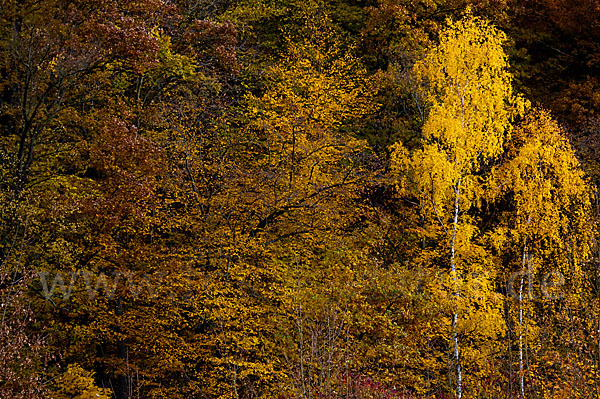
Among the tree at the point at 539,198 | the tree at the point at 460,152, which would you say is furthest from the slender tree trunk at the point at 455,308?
the tree at the point at 539,198

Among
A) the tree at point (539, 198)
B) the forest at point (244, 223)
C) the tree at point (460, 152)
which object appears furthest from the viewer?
the tree at point (539, 198)

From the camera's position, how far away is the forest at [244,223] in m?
13.0

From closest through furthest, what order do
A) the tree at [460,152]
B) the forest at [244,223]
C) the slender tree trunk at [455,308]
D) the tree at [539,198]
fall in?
the forest at [244,223]
the slender tree trunk at [455,308]
the tree at [460,152]
the tree at [539,198]

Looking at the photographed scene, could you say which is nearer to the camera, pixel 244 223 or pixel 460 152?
pixel 244 223

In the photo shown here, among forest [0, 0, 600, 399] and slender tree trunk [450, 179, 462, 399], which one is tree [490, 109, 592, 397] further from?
slender tree trunk [450, 179, 462, 399]

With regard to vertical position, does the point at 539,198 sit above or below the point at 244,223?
above

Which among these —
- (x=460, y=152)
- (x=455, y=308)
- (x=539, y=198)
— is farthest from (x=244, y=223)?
(x=539, y=198)

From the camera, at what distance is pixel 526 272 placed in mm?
16656

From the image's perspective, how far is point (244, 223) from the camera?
15.5 metres

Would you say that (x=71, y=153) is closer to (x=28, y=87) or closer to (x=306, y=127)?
(x=28, y=87)

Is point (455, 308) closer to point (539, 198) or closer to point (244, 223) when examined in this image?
point (539, 198)

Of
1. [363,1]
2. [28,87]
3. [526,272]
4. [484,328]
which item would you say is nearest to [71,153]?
[28,87]

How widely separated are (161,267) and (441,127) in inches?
→ 315

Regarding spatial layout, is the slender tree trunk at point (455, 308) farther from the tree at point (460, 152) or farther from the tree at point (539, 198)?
the tree at point (539, 198)
